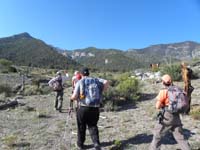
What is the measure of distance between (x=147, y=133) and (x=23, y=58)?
10114cm

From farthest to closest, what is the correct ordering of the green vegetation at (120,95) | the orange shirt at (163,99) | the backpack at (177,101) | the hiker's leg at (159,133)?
1. the green vegetation at (120,95)
2. the hiker's leg at (159,133)
3. the orange shirt at (163,99)
4. the backpack at (177,101)

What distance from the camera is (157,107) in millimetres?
8094

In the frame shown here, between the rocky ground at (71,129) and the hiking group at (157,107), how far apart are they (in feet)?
4.08

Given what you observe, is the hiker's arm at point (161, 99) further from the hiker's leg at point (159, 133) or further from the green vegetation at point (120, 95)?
the green vegetation at point (120, 95)

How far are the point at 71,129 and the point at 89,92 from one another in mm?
3645

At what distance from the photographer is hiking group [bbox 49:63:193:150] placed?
7926 millimetres

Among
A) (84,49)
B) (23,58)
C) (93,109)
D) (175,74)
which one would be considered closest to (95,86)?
(93,109)

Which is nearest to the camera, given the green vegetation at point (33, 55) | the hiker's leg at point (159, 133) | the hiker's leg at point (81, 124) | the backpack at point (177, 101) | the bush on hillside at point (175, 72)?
the backpack at point (177, 101)

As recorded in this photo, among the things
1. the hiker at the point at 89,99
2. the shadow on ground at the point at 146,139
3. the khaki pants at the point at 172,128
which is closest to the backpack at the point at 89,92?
the hiker at the point at 89,99

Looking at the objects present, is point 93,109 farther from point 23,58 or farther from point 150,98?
point 23,58

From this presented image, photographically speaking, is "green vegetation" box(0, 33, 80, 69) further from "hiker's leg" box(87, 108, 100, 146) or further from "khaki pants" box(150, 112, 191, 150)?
"khaki pants" box(150, 112, 191, 150)

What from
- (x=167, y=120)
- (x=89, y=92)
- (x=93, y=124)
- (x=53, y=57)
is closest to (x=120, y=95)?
(x=93, y=124)

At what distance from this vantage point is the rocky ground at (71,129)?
10.1 m

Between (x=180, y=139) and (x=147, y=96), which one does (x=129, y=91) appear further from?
(x=180, y=139)
